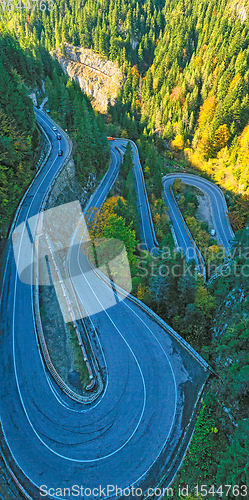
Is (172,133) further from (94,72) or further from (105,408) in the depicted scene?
(105,408)

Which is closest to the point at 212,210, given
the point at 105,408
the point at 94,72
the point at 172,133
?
the point at 172,133

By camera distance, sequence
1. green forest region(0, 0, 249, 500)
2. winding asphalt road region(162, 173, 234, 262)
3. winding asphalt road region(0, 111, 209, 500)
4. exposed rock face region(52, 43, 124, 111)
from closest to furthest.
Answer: winding asphalt road region(0, 111, 209, 500) < green forest region(0, 0, 249, 500) < winding asphalt road region(162, 173, 234, 262) < exposed rock face region(52, 43, 124, 111)

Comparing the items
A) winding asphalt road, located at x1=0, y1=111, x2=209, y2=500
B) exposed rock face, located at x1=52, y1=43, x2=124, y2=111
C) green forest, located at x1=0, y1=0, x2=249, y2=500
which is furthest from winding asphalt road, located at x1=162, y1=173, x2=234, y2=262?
exposed rock face, located at x1=52, y1=43, x2=124, y2=111

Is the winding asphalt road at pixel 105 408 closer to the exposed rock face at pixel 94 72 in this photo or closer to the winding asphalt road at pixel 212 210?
the winding asphalt road at pixel 212 210

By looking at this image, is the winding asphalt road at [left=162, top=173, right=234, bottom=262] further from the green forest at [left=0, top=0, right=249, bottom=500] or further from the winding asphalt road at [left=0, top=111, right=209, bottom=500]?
the winding asphalt road at [left=0, top=111, right=209, bottom=500]

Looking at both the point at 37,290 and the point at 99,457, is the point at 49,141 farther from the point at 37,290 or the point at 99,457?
the point at 99,457

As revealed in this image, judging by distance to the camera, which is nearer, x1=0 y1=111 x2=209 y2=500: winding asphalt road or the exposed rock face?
x1=0 y1=111 x2=209 y2=500: winding asphalt road
